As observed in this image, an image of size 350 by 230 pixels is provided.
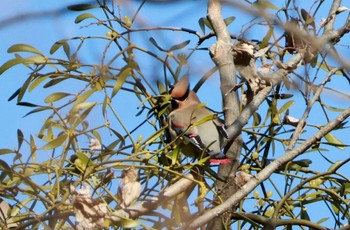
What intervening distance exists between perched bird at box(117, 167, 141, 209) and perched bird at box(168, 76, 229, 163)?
190 mm

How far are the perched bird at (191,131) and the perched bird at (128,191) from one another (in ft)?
0.62

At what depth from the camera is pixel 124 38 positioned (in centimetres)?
171

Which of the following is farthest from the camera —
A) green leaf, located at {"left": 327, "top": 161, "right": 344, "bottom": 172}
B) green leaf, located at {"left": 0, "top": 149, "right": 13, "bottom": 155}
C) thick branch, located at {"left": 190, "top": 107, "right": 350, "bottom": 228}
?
green leaf, located at {"left": 327, "top": 161, "right": 344, "bottom": 172}

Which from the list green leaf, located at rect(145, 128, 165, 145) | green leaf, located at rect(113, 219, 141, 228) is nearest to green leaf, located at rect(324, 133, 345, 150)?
green leaf, located at rect(145, 128, 165, 145)

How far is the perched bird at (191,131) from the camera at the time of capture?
1630 mm

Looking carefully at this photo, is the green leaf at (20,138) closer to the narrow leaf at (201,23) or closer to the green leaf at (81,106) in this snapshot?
the green leaf at (81,106)

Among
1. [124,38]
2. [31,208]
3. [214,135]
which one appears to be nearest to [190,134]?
[214,135]

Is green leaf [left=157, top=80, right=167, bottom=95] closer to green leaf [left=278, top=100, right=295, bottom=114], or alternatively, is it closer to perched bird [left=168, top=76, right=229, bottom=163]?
perched bird [left=168, top=76, right=229, bottom=163]

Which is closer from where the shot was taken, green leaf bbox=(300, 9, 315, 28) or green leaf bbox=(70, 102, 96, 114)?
green leaf bbox=(70, 102, 96, 114)

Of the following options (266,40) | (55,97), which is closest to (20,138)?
(55,97)

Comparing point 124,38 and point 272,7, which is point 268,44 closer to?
point 272,7

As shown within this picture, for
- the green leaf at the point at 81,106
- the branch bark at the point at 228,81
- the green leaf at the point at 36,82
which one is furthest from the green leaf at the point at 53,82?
the branch bark at the point at 228,81

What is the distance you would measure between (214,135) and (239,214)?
25cm

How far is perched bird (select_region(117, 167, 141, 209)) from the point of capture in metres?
1.40
